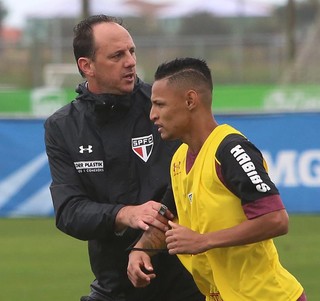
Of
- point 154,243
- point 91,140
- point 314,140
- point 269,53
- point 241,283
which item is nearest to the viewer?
point 241,283

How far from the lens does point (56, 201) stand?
5930mm

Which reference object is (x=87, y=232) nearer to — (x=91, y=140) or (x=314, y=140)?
(x=91, y=140)

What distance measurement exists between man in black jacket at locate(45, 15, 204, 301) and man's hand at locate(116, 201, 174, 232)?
0.68ft

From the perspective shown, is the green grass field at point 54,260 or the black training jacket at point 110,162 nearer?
the black training jacket at point 110,162

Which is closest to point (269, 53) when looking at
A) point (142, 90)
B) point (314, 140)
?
point (314, 140)

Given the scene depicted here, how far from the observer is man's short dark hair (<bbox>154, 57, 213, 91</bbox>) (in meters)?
5.32

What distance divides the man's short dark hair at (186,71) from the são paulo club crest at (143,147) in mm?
637

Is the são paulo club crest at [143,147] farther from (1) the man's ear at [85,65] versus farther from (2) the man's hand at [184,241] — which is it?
(2) the man's hand at [184,241]

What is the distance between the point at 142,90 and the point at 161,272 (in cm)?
101

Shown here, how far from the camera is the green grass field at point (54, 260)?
1034cm

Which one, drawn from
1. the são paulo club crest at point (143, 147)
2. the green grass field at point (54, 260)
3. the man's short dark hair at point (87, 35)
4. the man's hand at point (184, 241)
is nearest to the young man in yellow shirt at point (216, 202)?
the man's hand at point (184, 241)

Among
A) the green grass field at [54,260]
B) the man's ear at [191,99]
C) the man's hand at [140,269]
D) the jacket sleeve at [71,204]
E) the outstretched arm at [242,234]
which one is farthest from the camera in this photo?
the green grass field at [54,260]

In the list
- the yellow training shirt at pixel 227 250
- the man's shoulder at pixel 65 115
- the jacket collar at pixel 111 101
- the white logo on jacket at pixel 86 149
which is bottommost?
the yellow training shirt at pixel 227 250

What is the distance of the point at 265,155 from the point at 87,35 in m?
9.15
